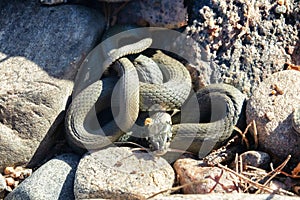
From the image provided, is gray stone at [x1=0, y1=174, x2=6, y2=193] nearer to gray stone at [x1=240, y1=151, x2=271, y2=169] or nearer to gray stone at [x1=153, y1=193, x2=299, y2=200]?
gray stone at [x1=153, y1=193, x2=299, y2=200]

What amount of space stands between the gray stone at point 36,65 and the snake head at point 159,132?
2.51ft

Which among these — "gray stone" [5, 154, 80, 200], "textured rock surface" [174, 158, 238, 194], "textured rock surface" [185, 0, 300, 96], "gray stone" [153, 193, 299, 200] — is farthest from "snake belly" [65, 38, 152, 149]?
"gray stone" [153, 193, 299, 200]

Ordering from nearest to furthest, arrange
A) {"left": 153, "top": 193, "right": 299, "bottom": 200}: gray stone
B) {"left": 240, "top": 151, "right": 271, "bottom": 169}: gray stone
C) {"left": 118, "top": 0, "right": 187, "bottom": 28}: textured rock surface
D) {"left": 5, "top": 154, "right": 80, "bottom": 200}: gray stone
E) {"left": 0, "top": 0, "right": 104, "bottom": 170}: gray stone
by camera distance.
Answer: {"left": 153, "top": 193, "right": 299, "bottom": 200}: gray stone < {"left": 5, "top": 154, "right": 80, "bottom": 200}: gray stone < {"left": 240, "top": 151, "right": 271, "bottom": 169}: gray stone < {"left": 0, "top": 0, "right": 104, "bottom": 170}: gray stone < {"left": 118, "top": 0, "right": 187, "bottom": 28}: textured rock surface

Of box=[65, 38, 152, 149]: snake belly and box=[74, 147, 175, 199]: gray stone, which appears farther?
box=[65, 38, 152, 149]: snake belly

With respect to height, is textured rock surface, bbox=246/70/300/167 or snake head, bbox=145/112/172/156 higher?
textured rock surface, bbox=246/70/300/167

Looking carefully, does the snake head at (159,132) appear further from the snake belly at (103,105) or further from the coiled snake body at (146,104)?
the snake belly at (103,105)

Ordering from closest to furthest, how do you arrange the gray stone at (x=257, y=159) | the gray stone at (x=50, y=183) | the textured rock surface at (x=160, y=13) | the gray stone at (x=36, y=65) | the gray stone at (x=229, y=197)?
1. the gray stone at (x=229, y=197)
2. the gray stone at (x=50, y=183)
3. the gray stone at (x=257, y=159)
4. the gray stone at (x=36, y=65)
5. the textured rock surface at (x=160, y=13)

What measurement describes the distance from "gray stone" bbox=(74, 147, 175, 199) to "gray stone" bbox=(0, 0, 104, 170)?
0.53 meters

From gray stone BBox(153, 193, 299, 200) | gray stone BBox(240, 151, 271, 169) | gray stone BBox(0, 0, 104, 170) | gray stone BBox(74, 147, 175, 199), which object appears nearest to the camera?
gray stone BBox(153, 193, 299, 200)

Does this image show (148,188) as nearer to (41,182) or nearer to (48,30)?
(41,182)

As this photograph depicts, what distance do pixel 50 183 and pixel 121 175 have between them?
1.89 feet

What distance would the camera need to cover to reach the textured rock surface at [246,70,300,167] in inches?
184

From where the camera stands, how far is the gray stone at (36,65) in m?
4.79

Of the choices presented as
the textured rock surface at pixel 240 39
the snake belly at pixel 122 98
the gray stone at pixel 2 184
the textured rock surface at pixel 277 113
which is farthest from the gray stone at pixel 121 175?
the textured rock surface at pixel 240 39
